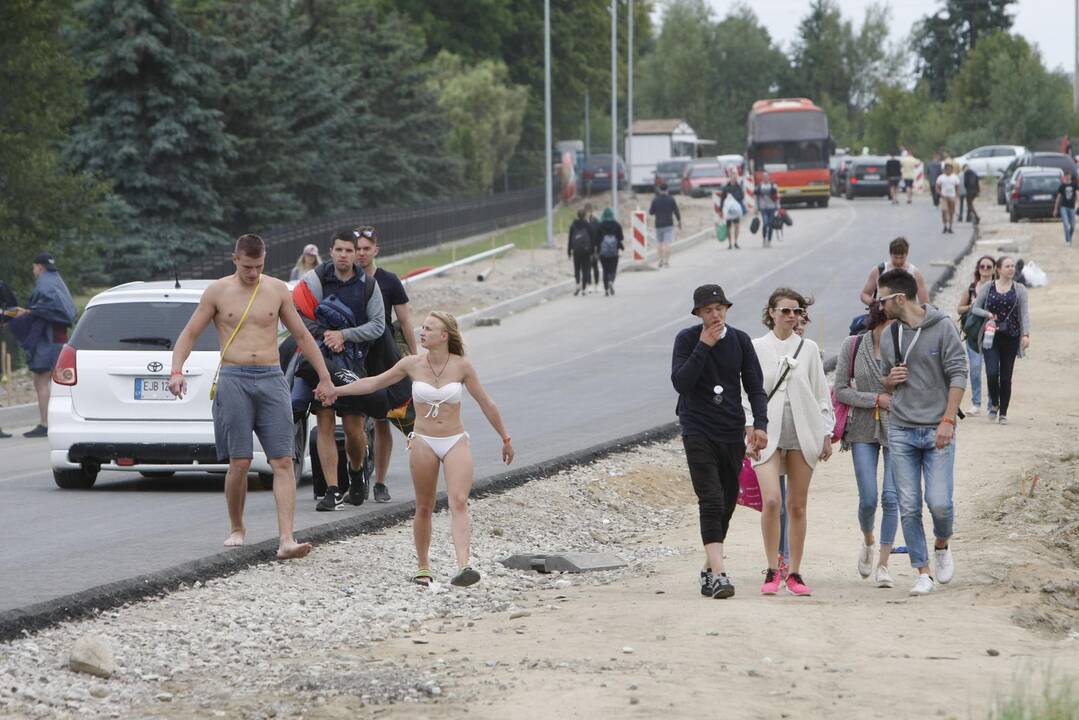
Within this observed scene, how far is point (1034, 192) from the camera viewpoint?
2039 inches

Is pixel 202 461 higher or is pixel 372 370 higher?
pixel 372 370

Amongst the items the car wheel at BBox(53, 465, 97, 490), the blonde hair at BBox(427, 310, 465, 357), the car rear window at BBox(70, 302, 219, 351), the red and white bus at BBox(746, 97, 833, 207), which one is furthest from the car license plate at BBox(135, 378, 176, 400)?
the red and white bus at BBox(746, 97, 833, 207)

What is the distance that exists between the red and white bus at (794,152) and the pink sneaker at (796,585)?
55363mm

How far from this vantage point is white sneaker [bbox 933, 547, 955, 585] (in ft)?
34.8

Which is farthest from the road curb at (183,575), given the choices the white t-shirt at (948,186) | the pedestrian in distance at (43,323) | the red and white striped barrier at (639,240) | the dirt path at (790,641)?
the white t-shirt at (948,186)

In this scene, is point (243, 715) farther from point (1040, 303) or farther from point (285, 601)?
point (1040, 303)

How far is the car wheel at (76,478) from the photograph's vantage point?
14547mm

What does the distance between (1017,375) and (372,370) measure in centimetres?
1494

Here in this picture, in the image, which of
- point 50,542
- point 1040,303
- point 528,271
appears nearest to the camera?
point 50,542

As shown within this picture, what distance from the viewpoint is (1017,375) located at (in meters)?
25.3

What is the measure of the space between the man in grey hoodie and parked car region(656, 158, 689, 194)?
6863 centimetres

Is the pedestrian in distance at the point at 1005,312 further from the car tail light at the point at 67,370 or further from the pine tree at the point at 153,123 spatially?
the pine tree at the point at 153,123

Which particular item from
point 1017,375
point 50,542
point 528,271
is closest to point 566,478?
point 50,542

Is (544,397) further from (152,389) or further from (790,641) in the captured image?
(790,641)
